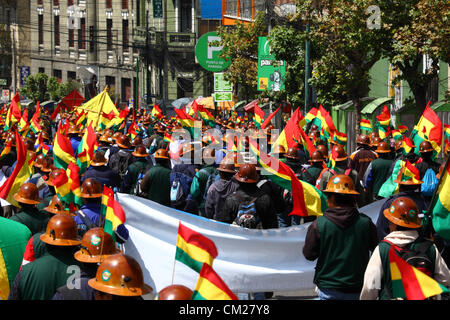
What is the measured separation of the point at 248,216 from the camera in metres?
6.86

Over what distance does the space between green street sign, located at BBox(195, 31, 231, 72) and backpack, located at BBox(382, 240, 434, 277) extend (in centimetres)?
2331

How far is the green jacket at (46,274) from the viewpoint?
15.0 ft

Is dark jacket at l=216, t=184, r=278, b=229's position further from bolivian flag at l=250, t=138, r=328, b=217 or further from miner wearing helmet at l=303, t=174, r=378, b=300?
miner wearing helmet at l=303, t=174, r=378, b=300

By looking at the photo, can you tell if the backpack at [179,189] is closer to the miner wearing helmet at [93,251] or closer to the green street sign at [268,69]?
the miner wearing helmet at [93,251]

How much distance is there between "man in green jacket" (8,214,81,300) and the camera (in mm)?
4586

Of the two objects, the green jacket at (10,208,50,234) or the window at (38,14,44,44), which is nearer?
the green jacket at (10,208,50,234)

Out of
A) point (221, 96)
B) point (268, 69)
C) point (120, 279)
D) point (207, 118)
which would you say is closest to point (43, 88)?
point (221, 96)

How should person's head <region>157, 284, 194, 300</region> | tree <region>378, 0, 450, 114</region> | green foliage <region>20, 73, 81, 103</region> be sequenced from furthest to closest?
green foliage <region>20, 73, 81, 103</region> → tree <region>378, 0, 450, 114</region> → person's head <region>157, 284, 194, 300</region>

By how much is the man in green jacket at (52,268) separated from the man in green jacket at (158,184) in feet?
15.0

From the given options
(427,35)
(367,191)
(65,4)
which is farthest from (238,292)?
(65,4)

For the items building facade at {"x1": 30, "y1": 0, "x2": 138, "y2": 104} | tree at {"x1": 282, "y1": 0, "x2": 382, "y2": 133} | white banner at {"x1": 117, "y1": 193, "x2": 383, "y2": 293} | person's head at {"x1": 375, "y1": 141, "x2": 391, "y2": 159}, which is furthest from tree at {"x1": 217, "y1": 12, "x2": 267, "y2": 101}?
building facade at {"x1": 30, "y1": 0, "x2": 138, "y2": 104}

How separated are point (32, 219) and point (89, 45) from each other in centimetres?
5401

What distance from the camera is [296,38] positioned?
21844 millimetres

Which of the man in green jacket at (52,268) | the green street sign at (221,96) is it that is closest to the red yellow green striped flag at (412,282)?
the man in green jacket at (52,268)
